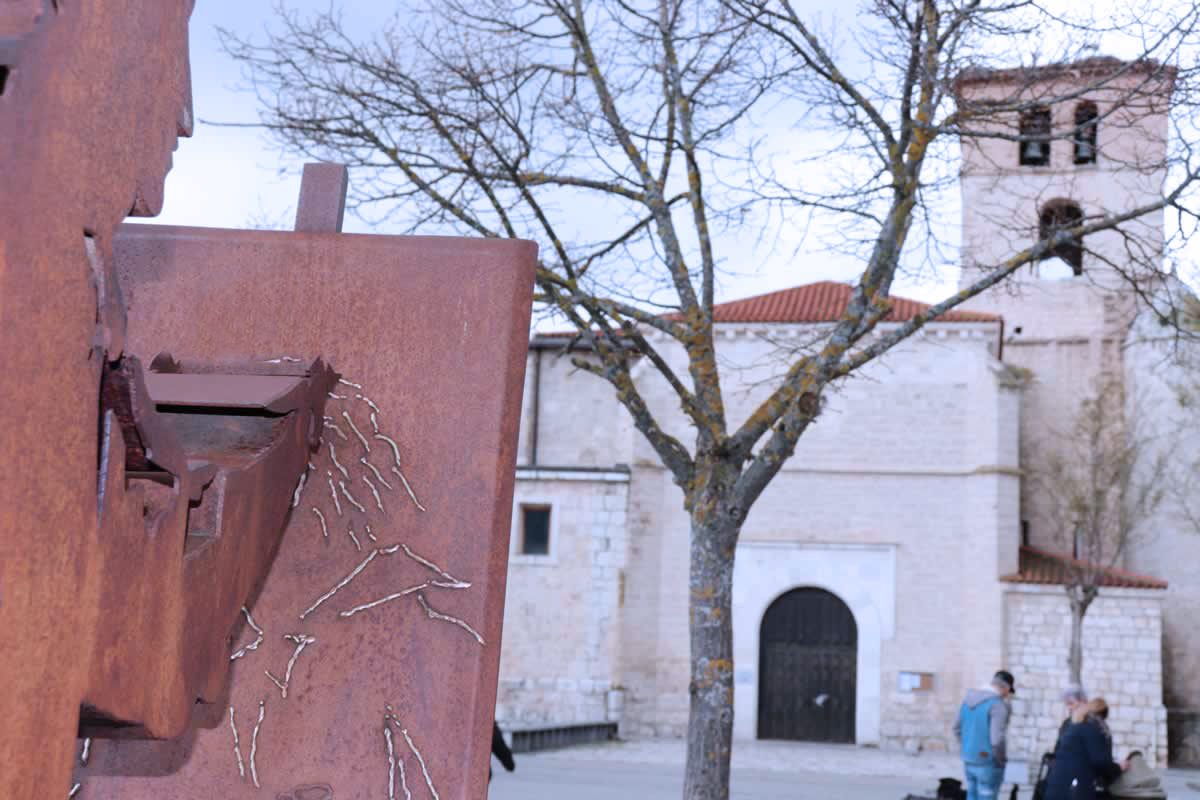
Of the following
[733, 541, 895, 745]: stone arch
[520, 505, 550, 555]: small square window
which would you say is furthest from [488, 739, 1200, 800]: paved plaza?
[520, 505, 550, 555]: small square window

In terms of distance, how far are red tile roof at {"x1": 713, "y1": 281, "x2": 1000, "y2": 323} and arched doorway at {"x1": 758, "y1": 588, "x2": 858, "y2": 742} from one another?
209 inches

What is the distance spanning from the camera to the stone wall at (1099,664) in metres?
23.3

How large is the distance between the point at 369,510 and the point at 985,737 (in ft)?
30.4

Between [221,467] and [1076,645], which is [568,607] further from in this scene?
[221,467]

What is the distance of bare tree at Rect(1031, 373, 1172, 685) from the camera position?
26.0 m

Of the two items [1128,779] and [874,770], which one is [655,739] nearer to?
[874,770]

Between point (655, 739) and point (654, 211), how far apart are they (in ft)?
54.0

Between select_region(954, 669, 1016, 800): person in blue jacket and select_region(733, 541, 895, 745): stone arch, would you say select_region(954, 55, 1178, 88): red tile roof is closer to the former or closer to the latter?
select_region(954, 669, 1016, 800): person in blue jacket

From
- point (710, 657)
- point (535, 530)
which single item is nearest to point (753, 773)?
point (535, 530)

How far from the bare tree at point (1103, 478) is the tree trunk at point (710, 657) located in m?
17.0

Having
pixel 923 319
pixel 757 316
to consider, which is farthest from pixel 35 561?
pixel 757 316

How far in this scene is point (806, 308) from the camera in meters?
27.3

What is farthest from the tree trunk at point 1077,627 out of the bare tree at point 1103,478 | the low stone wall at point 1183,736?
the low stone wall at point 1183,736

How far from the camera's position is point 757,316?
87.4 ft
